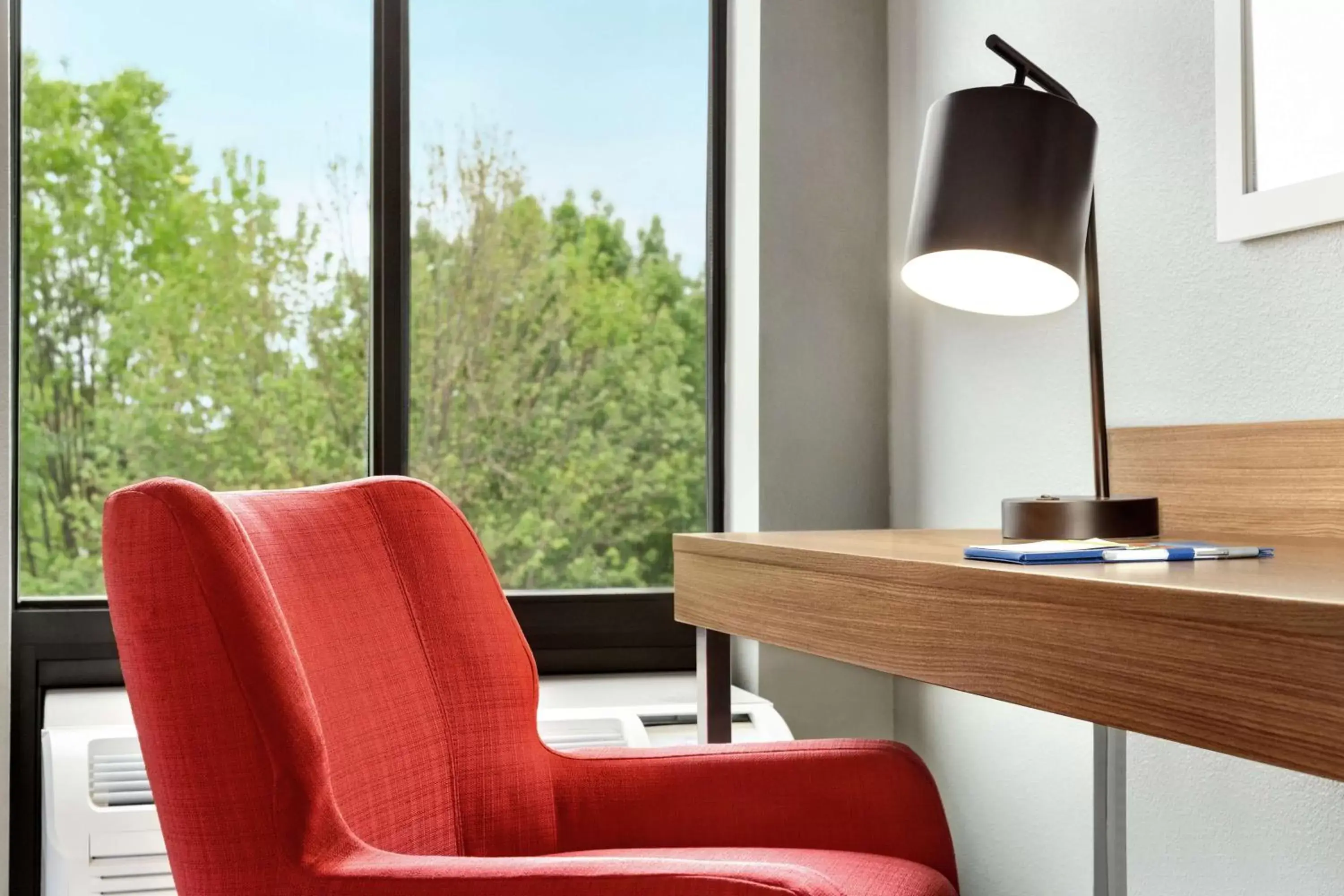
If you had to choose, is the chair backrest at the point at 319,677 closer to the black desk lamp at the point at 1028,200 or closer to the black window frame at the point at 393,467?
the black desk lamp at the point at 1028,200

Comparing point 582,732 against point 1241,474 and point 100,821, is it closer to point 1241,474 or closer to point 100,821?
point 100,821

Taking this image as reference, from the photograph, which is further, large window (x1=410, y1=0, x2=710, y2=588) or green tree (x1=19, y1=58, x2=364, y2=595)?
large window (x1=410, y1=0, x2=710, y2=588)

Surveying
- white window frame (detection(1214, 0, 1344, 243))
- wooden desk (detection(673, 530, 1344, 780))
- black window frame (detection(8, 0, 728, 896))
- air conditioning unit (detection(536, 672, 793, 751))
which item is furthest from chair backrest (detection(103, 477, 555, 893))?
white window frame (detection(1214, 0, 1344, 243))

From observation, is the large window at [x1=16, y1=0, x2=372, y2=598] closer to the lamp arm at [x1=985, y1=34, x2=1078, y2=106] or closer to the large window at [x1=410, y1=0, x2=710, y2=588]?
the large window at [x1=410, y1=0, x2=710, y2=588]

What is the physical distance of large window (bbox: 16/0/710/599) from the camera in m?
2.05

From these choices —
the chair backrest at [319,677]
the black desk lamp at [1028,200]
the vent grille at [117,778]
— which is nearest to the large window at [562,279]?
the vent grille at [117,778]

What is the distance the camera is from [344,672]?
124 centimetres

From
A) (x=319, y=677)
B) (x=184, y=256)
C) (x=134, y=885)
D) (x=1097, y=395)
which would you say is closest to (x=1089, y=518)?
(x=1097, y=395)

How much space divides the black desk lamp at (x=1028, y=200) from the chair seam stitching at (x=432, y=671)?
2.15 feet

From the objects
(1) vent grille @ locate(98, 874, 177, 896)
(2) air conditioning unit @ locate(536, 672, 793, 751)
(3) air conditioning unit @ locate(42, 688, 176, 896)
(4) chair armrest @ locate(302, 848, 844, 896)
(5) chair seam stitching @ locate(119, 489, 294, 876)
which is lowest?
(1) vent grille @ locate(98, 874, 177, 896)

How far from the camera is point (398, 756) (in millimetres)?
1251

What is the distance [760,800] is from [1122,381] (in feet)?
2.49

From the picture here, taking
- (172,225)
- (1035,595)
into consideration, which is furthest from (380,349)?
(1035,595)

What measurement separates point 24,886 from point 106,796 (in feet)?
1.26
